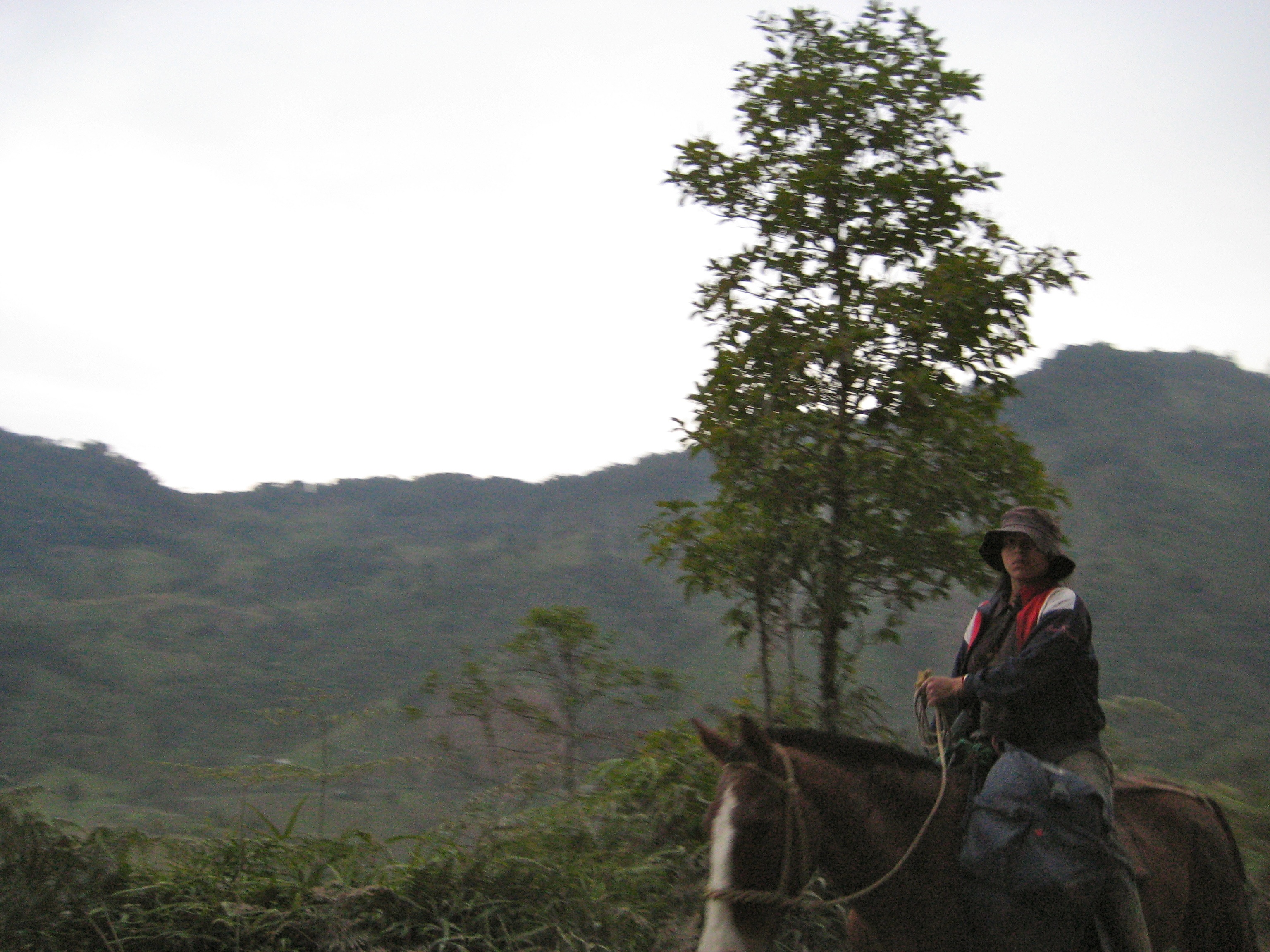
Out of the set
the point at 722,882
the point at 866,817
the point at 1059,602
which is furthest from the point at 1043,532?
the point at 722,882

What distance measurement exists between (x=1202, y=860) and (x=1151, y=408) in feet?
105

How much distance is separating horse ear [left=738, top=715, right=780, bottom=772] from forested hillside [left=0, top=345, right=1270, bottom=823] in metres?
4.36

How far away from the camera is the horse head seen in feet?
7.67

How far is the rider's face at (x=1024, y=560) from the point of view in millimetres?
3305

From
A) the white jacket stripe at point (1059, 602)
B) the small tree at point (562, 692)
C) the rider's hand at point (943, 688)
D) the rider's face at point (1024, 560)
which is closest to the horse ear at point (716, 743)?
the rider's hand at point (943, 688)

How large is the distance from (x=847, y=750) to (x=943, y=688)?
0.53 metres

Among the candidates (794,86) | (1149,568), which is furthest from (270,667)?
(1149,568)

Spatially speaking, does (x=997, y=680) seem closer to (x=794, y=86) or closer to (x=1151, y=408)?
(x=794, y=86)

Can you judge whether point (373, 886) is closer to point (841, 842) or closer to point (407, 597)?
point (841, 842)

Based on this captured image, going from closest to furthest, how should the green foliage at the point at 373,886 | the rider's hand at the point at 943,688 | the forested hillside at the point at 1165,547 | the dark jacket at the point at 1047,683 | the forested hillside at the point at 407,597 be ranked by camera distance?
1. the dark jacket at the point at 1047,683
2. the rider's hand at the point at 943,688
3. the green foliage at the point at 373,886
4. the forested hillside at the point at 407,597
5. the forested hillside at the point at 1165,547

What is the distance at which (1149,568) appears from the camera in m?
20.4

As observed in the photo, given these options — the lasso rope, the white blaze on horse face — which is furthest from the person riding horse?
the white blaze on horse face

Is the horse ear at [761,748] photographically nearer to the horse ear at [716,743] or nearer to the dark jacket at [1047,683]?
the horse ear at [716,743]

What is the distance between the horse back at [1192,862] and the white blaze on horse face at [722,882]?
1.98 meters
